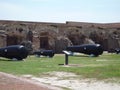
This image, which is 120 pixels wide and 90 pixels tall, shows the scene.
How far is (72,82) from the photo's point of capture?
12984 millimetres

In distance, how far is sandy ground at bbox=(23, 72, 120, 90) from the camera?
11.8m

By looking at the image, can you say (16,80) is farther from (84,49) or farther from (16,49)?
(84,49)

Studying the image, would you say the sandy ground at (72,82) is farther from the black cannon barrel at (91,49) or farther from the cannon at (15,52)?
the black cannon barrel at (91,49)

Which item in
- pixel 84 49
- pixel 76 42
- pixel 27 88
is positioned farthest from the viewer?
pixel 76 42

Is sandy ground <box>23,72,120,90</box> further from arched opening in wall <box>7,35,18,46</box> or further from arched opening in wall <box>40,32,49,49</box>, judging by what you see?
arched opening in wall <box>40,32,49,49</box>

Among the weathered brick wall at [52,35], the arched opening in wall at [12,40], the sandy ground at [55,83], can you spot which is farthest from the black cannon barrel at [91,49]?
the sandy ground at [55,83]

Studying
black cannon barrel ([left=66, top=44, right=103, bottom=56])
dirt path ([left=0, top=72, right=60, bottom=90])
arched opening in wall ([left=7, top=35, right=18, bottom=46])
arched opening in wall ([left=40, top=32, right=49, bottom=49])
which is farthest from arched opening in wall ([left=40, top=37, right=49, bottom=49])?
dirt path ([left=0, top=72, right=60, bottom=90])

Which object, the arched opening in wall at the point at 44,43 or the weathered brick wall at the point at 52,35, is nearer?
the weathered brick wall at the point at 52,35

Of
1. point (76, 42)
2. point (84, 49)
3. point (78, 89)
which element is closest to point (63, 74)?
point (78, 89)

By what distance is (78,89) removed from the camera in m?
11.4

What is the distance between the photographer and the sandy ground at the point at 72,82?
1180cm

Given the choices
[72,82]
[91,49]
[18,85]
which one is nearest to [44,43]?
[91,49]

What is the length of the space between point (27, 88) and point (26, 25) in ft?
102

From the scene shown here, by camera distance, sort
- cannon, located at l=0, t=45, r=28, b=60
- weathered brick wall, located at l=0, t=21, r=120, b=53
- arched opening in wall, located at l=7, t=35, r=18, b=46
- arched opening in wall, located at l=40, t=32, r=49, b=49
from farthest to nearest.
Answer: arched opening in wall, located at l=40, t=32, r=49, b=49 → arched opening in wall, located at l=7, t=35, r=18, b=46 → weathered brick wall, located at l=0, t=21, r=120, b=53 → cannon, located at l=0, t=45, r=28, b=60
